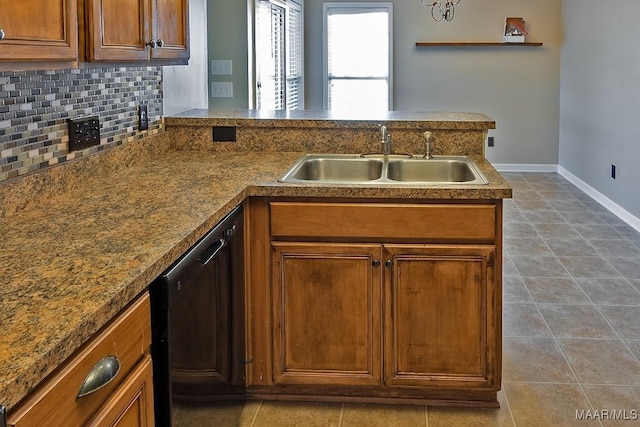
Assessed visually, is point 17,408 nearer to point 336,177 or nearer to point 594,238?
point 336,177

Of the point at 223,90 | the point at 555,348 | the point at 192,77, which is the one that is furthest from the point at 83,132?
the point at 223,90

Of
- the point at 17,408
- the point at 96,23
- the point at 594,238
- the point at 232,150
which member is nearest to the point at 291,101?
the point at 594,238

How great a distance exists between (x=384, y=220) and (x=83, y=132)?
104cm

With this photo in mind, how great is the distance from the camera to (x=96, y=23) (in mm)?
1784

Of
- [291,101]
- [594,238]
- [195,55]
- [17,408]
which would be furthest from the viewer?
[291,101]

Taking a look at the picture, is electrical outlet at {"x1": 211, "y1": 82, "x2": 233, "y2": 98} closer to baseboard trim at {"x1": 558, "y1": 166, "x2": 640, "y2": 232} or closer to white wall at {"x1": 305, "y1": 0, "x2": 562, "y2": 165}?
baseboard trim at {"x1": 558, "y1": 166, "x2": 640, "y2": 232}

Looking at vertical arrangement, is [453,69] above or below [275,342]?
above

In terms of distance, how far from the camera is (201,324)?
185 centimetres

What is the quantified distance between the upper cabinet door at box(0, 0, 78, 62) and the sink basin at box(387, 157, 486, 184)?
159 centimetres

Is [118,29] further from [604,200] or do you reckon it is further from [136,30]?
[604,200]

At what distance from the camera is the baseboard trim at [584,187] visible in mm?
5516

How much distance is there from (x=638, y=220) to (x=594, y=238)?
529 millimetres

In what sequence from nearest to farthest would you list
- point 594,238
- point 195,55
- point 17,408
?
point 17,408, point 195,55, point 594,238

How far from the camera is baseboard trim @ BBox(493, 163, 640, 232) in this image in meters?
5.52
